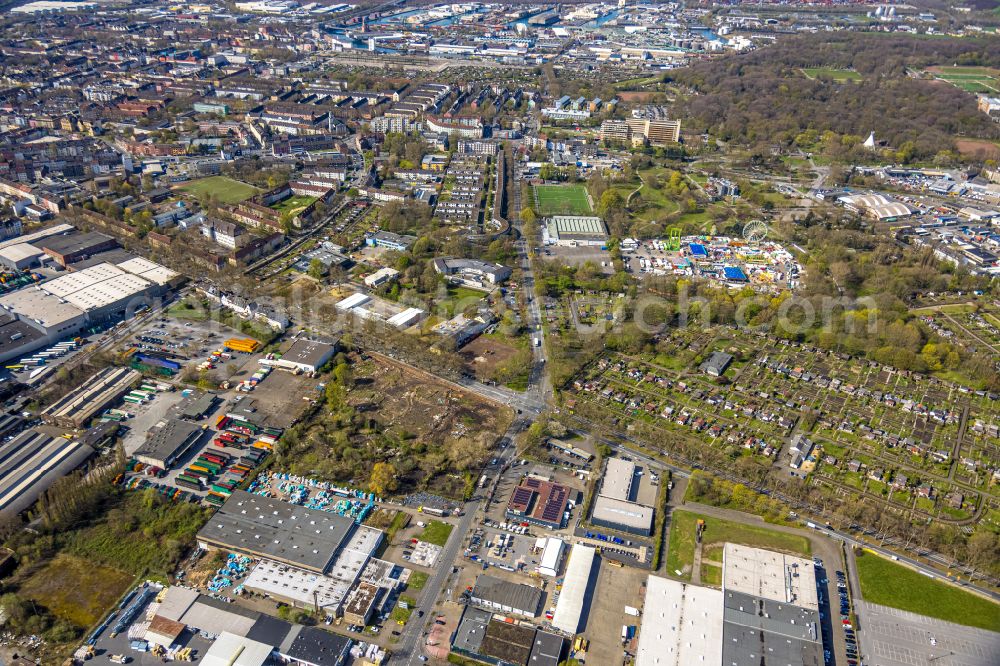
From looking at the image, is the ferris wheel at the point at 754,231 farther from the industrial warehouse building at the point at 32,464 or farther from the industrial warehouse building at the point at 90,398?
the industrial warehouse building at the point at 32,464

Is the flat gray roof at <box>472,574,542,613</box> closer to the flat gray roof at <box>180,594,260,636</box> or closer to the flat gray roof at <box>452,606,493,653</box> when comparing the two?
the flat gray roof at <box>452,606,493,653</box>

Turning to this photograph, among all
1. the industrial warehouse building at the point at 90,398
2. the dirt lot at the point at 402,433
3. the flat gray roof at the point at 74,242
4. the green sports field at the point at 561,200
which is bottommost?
the dirt lot at the point at 402,433

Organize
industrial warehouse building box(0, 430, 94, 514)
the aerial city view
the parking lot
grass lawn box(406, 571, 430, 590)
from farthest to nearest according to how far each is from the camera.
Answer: industrial warehouse building box(0, 430, 94, 514) → grass lawn box(406, 571, 430, 590) → the aerial city view → the parking lot

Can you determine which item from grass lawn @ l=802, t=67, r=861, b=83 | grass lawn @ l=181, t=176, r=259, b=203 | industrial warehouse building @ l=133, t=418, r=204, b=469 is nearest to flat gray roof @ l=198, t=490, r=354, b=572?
industrial warehouse building @ l=133, t=418, r=204, b=469

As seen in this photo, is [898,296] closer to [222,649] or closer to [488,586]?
[488,586]

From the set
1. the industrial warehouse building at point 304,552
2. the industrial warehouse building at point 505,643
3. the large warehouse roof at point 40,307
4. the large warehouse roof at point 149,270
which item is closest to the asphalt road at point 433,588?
the industrial warehouse building at point 505,643

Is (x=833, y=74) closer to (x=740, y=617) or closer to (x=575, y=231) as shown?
(x=575, y=231)

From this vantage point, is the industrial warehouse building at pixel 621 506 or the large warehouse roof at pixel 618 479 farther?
the large warehouse roof at pixel 618 479

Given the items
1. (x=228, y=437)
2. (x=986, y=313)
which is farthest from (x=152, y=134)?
(x=986, y=313)
